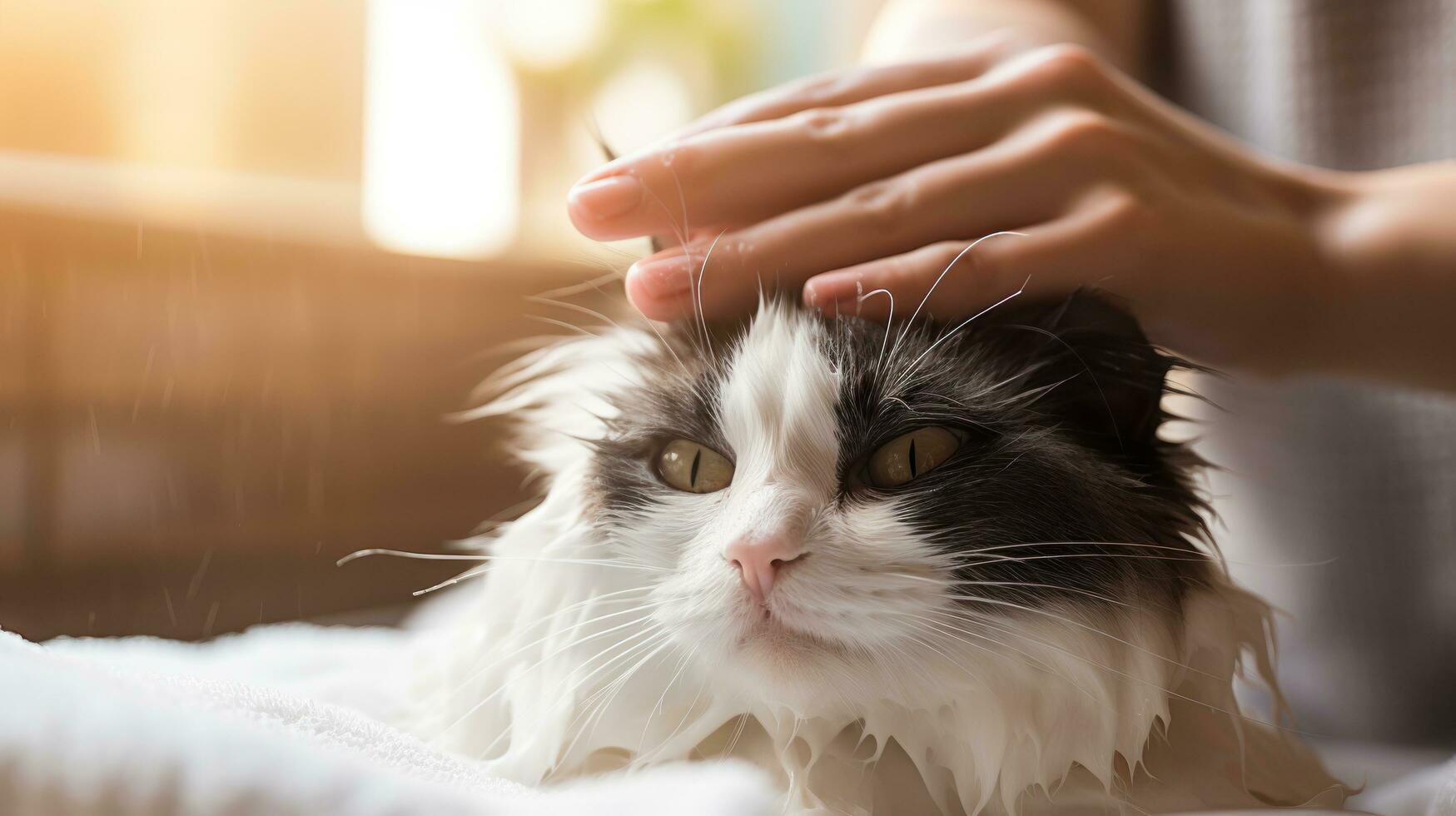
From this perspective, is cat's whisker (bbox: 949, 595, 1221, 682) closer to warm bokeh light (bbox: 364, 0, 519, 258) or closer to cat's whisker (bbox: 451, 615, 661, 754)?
cat's whisker (bbox: 451, 615, 661, 754)

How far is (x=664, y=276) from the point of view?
0.56m

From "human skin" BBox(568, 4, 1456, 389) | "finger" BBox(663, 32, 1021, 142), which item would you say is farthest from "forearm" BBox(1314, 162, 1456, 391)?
"finger" BBox(663, 32, 1021, 142)

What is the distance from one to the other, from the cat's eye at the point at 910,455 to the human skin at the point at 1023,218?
7 centimetres

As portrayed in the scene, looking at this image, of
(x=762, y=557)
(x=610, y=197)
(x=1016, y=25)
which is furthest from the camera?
(x=1016, y=25)

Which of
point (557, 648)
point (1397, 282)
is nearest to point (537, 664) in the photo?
point (557, 648)

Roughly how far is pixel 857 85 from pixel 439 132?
579mm

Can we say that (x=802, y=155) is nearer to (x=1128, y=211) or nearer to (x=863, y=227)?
(x=863, y=227)

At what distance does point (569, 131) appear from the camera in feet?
3.31

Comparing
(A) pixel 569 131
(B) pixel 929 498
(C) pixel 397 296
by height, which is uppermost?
(A) pixel 569 131

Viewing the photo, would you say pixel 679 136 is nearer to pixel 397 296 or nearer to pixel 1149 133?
pixel 1149 133

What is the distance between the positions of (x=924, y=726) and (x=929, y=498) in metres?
0.12

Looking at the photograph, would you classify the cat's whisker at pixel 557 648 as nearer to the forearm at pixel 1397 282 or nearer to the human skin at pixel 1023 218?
the human skin at pixel 1023 218

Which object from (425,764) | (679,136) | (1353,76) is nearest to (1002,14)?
(1353,76)

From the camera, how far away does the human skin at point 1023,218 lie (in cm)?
56
